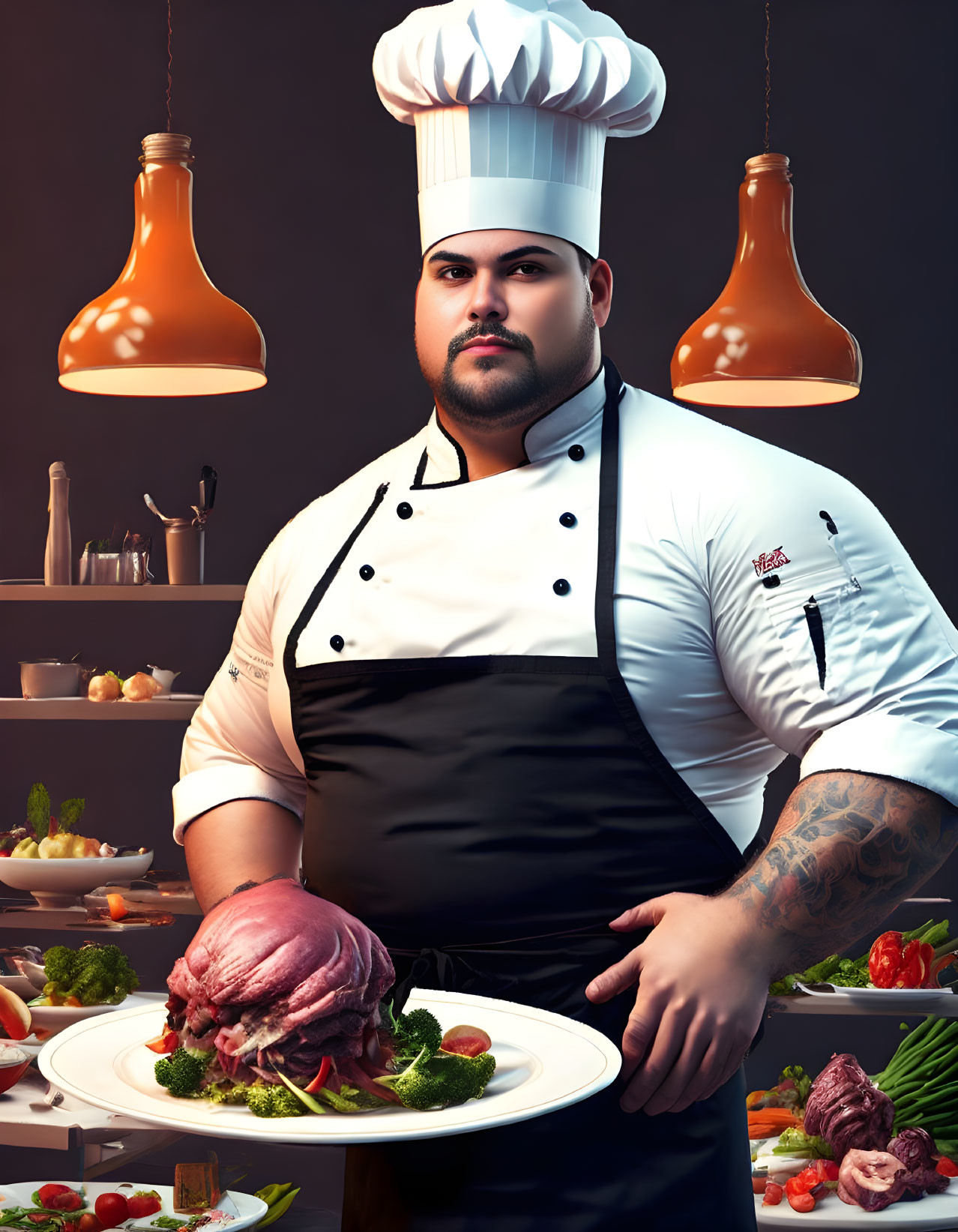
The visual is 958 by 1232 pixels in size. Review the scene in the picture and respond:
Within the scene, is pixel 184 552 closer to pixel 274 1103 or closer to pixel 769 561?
pixel 769 561

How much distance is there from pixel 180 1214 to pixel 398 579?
4.93 feet

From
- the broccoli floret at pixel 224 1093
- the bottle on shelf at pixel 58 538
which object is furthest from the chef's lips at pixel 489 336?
the bottle on shelf at pixel 58 538

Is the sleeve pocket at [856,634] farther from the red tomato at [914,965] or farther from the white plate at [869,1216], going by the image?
the red tomato at [914,965]

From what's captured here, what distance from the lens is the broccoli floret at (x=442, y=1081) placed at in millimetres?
1211

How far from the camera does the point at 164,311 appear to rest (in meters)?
2.90

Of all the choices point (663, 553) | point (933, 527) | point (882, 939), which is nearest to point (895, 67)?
point (933, 527)

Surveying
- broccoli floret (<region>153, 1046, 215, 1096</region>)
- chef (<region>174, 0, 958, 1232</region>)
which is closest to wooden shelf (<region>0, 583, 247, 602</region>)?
chef (<region>174, 0, 958, 1232</region>)

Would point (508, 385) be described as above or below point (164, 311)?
below

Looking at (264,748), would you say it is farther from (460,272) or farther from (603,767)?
(460,272)

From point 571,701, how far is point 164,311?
1.74 metres

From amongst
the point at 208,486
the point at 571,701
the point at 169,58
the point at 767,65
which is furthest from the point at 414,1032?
the point at 169,58

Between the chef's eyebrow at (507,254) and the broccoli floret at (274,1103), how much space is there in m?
0.95

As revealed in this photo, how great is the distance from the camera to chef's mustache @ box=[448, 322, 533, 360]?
5.28ft

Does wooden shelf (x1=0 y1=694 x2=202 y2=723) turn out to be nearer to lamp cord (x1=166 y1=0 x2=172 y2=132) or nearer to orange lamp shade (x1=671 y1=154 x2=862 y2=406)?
orange lamp shade (x1=671 y1=154 x2=862 y2=406)
